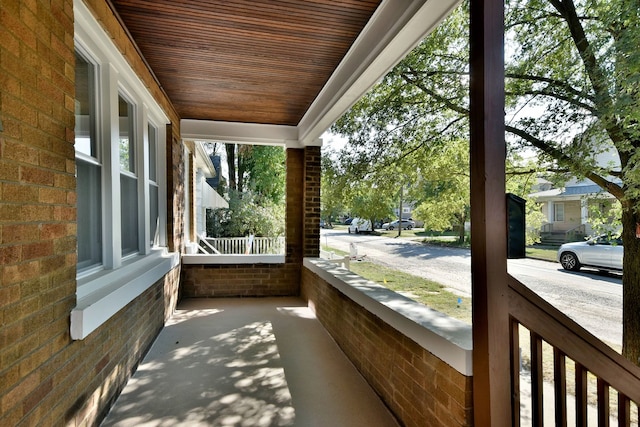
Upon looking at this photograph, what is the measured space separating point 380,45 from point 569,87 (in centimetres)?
248

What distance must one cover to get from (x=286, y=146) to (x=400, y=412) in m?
4.48

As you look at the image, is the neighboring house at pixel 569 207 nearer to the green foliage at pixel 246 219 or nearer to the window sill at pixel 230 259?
the window sill at pixel 230 259

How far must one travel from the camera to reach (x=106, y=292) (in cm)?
231

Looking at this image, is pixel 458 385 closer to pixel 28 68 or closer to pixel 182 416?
pixel 182 416

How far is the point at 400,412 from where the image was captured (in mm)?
2357

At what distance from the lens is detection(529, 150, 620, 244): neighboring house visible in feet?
12.9

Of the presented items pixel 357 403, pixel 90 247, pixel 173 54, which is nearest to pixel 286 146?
pixel 173 54

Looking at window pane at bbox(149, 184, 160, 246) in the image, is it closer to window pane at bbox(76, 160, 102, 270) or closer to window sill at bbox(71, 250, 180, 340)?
window sill at bbox(71, 250, 180, 340)

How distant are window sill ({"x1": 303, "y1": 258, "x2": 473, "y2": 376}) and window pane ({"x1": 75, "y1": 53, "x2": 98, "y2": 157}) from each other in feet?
7.81

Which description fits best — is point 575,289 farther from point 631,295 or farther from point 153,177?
point 153,177

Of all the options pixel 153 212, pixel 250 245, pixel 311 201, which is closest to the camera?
pixel 153 212

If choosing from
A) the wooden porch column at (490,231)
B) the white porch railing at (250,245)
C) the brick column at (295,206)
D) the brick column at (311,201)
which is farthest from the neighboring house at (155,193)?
the white porch railing at (250,245)

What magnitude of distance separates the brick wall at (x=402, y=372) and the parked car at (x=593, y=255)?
3.37m

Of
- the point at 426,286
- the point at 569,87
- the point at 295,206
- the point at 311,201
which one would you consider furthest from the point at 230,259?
the point at 569,87
